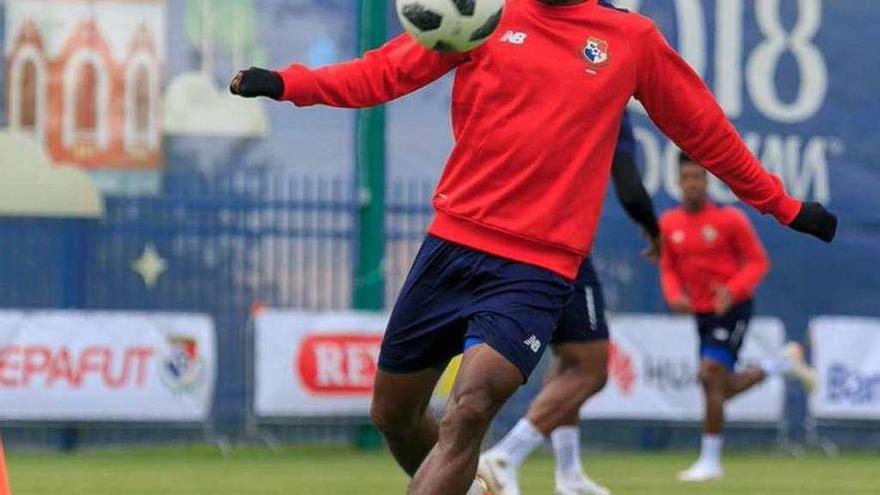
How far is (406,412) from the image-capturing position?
7895 mm

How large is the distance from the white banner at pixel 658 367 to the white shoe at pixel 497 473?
6730 mm

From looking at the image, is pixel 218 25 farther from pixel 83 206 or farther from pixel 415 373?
pixel 415 373

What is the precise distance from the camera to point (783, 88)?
61.7 feet

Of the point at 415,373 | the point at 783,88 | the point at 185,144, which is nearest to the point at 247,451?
the point at 185,144

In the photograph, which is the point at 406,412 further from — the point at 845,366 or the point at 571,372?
the point at 845,366

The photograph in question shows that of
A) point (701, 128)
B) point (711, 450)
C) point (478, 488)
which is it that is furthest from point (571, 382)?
point (711, 450)

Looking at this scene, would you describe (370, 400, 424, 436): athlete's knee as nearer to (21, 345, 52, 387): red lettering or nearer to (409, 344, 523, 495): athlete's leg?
(409, 344, 523, 495): athlete's leg

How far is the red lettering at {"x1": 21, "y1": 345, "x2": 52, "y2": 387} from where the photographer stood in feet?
51.8

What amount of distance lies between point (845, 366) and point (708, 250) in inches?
139

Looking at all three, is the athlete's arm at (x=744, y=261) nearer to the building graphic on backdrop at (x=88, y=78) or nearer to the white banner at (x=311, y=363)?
→ the white banner at (x=311, y=363)

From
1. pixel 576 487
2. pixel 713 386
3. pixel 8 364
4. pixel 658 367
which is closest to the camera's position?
pixel 576 487

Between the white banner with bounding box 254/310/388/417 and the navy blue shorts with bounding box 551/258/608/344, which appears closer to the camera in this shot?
the navy blue shorts with bounding box 551/258/608/344

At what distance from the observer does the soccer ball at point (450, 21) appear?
730cm

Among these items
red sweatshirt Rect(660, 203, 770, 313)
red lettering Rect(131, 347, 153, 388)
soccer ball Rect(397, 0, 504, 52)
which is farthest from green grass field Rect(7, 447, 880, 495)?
soccer ball Rect(397, 0, 504, 52)
